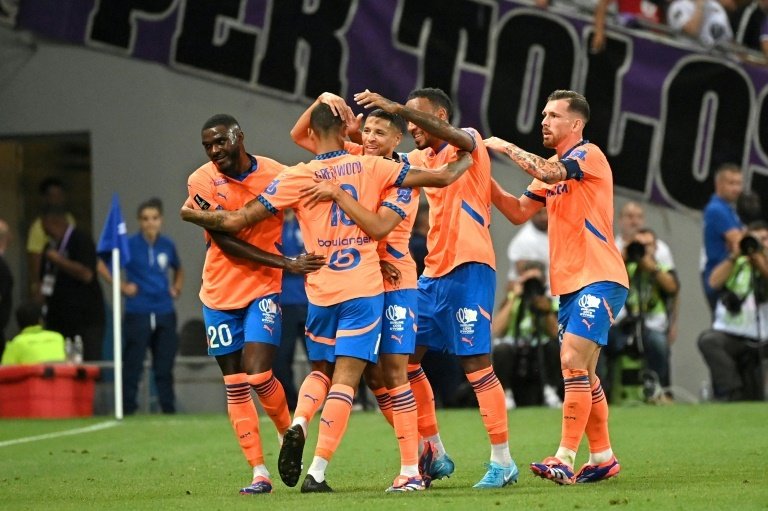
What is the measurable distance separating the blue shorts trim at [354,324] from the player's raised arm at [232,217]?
616 millimetres

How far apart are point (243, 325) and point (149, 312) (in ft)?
27.4

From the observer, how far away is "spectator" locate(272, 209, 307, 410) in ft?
52.7

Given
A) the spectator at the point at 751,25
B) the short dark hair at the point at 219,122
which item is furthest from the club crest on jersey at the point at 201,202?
the spectator at the point at 751,25

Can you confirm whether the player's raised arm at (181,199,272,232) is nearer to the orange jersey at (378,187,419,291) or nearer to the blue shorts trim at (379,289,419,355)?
the orange jersey at (378,187,419,291)

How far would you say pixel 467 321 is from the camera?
8.56m

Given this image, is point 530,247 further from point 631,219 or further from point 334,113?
point 334,113

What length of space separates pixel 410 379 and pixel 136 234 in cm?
873

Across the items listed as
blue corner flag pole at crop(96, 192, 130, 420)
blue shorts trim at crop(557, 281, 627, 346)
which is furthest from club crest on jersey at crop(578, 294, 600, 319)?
blue corner flag pole at crop(96, 192, 130, 420)

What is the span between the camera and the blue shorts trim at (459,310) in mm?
8566

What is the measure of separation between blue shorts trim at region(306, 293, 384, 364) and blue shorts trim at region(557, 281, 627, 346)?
1.17 metres

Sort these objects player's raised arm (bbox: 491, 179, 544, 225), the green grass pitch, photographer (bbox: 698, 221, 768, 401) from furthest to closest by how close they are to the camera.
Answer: photographer (bbox: 698, 221, 768, 401)
player's raised arm (bbox: 491, 179, 544, 225)
the green grass pitch

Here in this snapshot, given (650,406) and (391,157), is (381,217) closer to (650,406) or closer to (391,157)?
(391,157)

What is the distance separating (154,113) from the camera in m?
18.4

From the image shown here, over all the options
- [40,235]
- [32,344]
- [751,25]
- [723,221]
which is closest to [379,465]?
[723,221]
